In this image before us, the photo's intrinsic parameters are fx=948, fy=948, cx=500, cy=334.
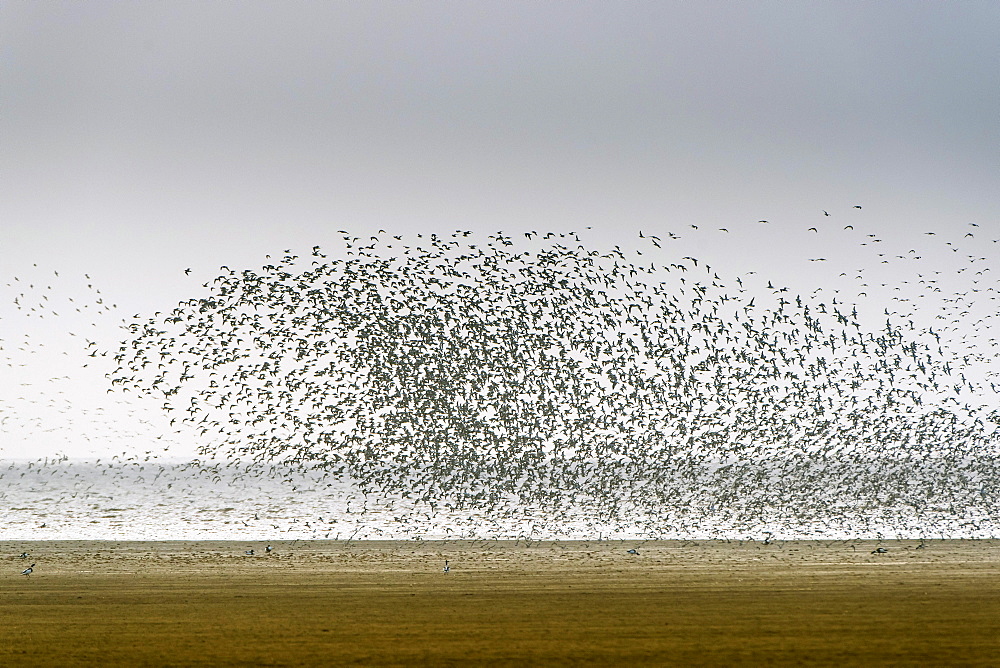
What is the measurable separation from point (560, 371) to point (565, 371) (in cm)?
6

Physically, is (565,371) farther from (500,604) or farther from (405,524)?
(500,604)

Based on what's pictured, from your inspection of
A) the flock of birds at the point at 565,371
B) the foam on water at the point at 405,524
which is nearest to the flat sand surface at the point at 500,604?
the foam on water at the point at 405,524

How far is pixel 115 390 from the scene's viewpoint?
10562 millimetres

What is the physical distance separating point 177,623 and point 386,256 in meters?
5.51

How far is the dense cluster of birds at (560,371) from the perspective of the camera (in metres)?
9.47

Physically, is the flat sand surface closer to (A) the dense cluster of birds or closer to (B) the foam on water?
(B) the foam on water

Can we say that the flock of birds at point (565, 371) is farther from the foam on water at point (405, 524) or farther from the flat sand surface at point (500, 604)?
the flat sand surface at point (500, 604)

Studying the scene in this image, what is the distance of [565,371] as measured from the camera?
379 inches

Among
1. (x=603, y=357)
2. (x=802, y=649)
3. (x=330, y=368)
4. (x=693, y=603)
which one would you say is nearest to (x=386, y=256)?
(x=330, y=368)

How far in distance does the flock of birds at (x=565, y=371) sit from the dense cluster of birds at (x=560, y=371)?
2 cm

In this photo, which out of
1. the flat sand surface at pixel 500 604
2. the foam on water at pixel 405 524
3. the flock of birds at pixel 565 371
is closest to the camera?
the flat sand surface at pixel 500 604

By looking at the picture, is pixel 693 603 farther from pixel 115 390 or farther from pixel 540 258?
pixel 115 390

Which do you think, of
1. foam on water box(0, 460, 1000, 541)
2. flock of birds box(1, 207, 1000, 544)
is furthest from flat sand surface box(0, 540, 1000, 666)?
flock of birds box(1, 207, 1000, 544)

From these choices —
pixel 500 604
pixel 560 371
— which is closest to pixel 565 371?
pixel 560 371
